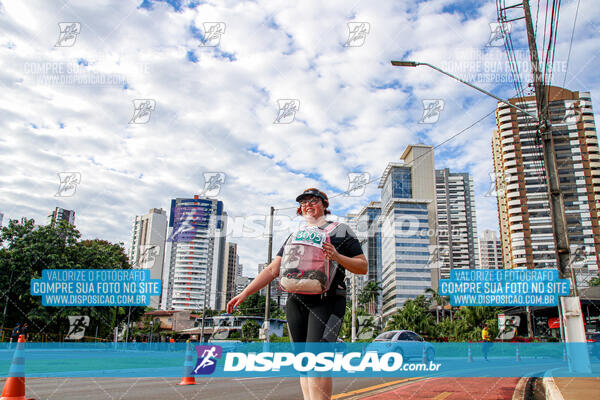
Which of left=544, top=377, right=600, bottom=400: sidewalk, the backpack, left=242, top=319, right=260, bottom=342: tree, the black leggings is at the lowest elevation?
left=242, top=319, right=260, bottom=342: tree

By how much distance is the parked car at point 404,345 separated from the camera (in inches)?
592

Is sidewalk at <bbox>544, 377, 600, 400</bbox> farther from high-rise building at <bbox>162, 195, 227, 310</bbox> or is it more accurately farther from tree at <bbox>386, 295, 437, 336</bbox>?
high-rise building at <bbox>162, 195, 227, 310</bbox>

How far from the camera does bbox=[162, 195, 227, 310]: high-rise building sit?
606ft

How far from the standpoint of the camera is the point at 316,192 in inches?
129

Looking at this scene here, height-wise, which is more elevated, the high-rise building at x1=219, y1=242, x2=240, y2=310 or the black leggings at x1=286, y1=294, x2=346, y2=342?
the high-rise building at x1=219, y1=242, x2=240, y2=310

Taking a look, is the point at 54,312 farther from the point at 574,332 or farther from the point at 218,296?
the point at 218,296

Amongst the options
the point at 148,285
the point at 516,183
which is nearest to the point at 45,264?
A: the point at 148,285

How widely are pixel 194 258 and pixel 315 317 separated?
Result: 19546 centimetres

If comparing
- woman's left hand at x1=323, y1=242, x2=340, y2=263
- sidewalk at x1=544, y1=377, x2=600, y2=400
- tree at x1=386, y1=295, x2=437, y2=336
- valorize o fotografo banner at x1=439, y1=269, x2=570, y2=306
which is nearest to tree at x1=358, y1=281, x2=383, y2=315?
tree at x1=386, y1=295, x2=437, y2=336

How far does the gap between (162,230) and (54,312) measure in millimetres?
165193

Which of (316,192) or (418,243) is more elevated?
(418,243)

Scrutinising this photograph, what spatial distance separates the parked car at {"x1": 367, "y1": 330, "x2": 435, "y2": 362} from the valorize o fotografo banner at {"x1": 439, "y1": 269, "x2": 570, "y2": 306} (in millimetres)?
4462

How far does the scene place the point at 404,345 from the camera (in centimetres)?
1545

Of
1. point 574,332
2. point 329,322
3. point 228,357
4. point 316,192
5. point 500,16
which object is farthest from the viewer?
point 500,16
